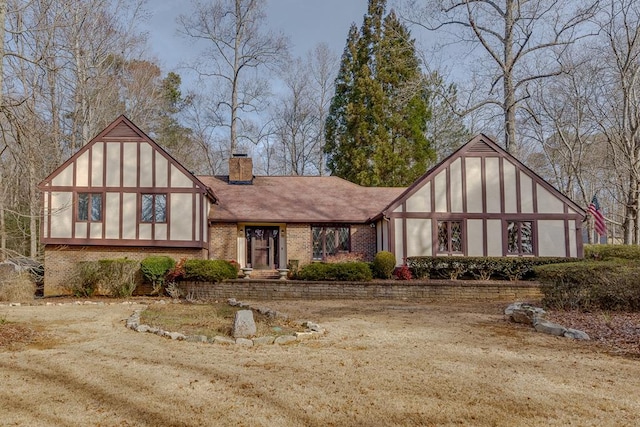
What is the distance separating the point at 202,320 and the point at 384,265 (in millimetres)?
7810

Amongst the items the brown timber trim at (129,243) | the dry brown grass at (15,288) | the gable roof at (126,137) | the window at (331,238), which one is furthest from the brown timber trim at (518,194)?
the dry brown grass at (15,288)

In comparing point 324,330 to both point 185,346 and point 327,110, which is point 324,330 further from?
point 327,110

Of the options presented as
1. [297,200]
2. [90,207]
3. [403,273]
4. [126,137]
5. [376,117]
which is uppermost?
[376,117]

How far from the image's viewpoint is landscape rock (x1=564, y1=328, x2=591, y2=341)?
7.01 meters

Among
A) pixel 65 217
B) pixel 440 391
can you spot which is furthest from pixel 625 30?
pixel 65 217

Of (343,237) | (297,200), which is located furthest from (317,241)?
(297,200)

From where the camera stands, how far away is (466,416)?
3.87 meters

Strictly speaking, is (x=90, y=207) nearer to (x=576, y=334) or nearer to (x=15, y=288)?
(x=15, y=288)

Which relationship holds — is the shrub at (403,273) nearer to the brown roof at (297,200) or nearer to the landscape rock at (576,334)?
the brown roof at (297,200)

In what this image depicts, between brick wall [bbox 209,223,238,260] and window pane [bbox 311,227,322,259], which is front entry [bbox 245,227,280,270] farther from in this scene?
window pane [bbox 311,227,322,259]

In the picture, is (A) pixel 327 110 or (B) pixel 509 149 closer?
(B) pixel 509 149

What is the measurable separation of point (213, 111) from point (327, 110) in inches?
334

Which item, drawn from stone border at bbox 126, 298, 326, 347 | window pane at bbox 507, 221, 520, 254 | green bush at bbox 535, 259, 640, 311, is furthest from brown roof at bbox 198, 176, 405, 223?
stone border at bbox 126, 298, 326, 347

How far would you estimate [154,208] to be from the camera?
675 inches
